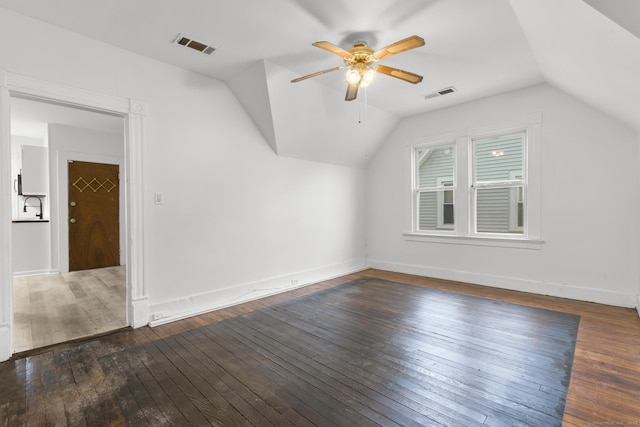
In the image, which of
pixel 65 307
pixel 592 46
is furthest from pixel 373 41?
pixel 65 307

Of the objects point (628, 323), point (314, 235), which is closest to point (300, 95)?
point (314, 235)

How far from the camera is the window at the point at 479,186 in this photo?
422 centimetres

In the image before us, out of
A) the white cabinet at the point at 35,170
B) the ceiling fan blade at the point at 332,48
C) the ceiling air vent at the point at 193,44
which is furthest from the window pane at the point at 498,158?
the white cabinet at the point at 35,170

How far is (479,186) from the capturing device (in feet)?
15.4

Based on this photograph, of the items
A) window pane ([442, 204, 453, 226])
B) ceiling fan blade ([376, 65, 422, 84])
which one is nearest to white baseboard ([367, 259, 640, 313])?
window pane ([442, 204, 453, 226])

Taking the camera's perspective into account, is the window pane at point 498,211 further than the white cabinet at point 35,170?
No

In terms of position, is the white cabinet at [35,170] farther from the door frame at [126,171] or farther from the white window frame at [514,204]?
the white window frame at [514,204]

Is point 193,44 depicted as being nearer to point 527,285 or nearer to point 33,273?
point 527,285

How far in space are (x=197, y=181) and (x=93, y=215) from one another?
4.06 meters

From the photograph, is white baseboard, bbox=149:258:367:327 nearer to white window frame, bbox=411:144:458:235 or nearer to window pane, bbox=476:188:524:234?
white window frame, bbox=411:144:458:235

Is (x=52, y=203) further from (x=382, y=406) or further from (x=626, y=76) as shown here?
(x=626, y=76)

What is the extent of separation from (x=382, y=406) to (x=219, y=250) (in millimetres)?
2606

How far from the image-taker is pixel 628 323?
3049mm

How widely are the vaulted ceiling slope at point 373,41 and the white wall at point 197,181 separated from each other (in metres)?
0.19
